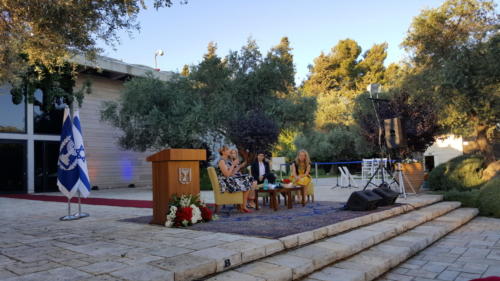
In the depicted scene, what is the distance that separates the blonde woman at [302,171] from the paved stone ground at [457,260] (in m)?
2.92

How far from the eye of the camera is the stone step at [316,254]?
3.05 metres

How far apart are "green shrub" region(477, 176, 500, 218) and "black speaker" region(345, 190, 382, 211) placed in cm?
256

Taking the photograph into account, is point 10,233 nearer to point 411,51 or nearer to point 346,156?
point 411,51

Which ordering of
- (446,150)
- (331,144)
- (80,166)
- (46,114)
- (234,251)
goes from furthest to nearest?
(331,144) < (446,150) < (46,114) < (80,166) < (234,251)

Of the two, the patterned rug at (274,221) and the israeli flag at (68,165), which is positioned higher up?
the israeli flag at (68,165)

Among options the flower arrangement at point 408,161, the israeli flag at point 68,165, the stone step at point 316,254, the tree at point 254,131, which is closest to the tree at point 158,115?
the tree at point 254,131

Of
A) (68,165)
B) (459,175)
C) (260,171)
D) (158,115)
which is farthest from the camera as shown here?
(158,115)

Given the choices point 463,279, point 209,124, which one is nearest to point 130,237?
point 463,279

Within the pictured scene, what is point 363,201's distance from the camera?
5977 millimetres

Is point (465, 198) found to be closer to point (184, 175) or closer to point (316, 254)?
point (316, 254)

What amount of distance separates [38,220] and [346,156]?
21.5m

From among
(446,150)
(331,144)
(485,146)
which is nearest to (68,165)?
(485,146)

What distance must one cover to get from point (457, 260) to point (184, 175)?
3.66 m

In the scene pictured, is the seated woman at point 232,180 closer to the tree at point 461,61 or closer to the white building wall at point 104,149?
the tree at point 461,61
